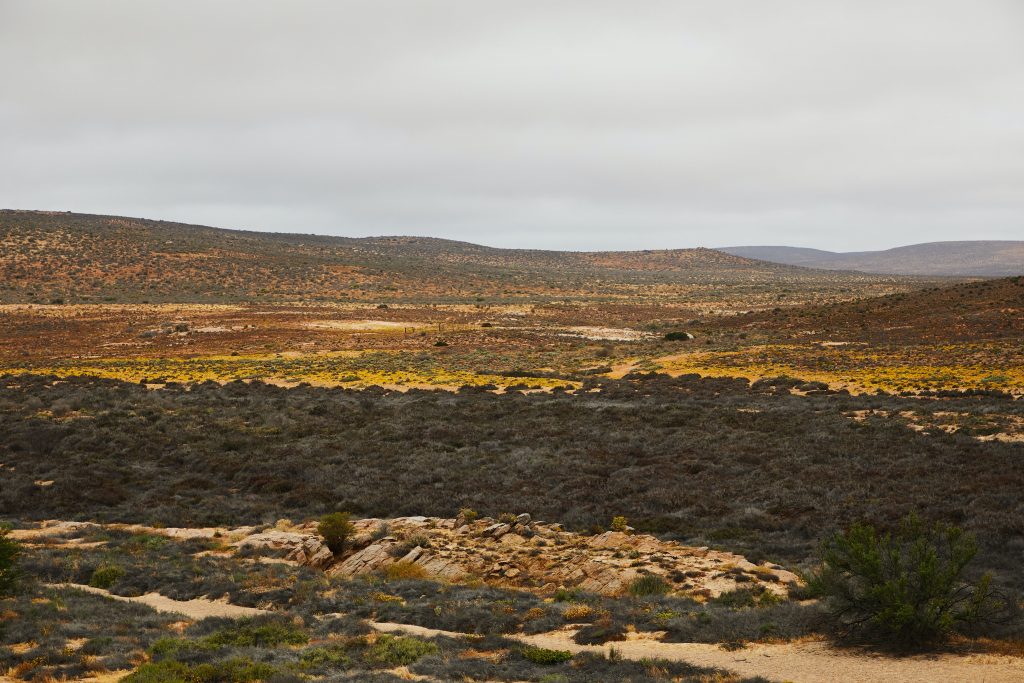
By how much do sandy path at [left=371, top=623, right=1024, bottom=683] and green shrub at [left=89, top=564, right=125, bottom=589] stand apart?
9.25m

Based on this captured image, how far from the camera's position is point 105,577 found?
605 inches

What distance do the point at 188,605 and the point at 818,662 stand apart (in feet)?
37.4

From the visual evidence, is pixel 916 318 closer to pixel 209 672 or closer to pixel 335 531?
pixel 335 531

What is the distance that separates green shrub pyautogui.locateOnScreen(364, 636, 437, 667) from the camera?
10.9 metres

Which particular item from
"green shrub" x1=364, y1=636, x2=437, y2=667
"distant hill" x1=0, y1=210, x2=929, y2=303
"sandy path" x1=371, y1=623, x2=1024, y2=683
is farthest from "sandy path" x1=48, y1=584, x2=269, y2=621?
"distant hill" x1=0, y1=210, x2=929, y2=303

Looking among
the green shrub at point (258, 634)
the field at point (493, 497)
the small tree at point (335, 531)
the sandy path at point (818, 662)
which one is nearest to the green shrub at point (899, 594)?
the field at point (493, 497)

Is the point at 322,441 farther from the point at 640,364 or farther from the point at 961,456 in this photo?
the point at 640,364

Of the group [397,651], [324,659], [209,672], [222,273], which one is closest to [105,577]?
[209,672]

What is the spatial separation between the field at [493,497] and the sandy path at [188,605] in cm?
11

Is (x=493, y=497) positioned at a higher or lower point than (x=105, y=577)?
higher

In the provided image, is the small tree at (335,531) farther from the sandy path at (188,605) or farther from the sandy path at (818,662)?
the sandy path at (818,662)

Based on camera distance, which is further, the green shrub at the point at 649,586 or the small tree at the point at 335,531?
the small tree at the point at 335,531

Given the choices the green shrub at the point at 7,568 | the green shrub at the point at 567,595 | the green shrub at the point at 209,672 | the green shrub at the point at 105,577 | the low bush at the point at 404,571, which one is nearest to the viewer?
the green shrub at the point at 209,672

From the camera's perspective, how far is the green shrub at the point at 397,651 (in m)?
10.9
